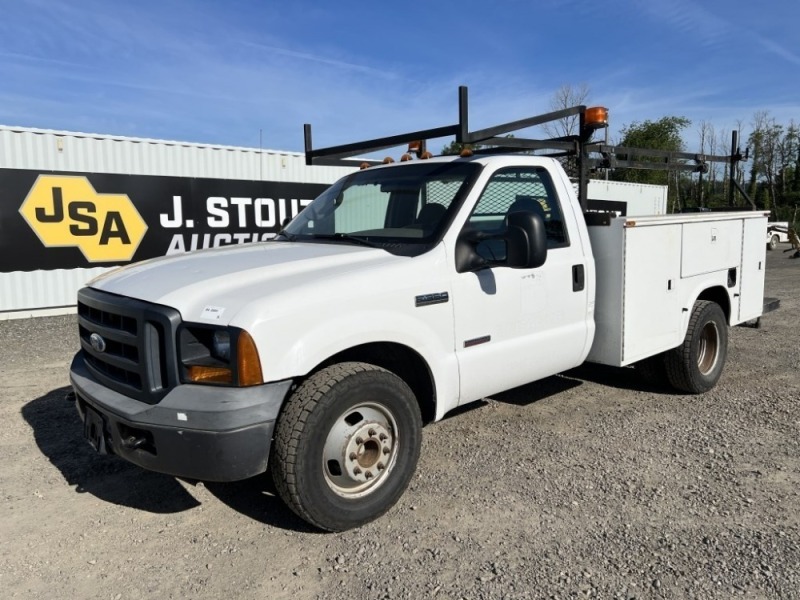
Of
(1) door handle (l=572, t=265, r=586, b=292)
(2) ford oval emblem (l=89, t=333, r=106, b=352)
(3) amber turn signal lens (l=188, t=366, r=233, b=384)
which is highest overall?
(1) door handle (l=572, t=265, r=586, b=292)

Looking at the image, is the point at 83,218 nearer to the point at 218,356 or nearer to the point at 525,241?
the point at 218,356

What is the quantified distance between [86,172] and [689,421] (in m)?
10.9

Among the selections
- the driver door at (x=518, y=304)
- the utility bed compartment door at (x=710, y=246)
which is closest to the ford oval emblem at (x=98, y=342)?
the driver door at (x=518, y=304)

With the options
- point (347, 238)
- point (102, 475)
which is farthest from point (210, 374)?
point (102, 475)

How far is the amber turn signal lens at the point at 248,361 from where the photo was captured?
275 cm

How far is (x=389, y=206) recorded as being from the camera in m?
4.33

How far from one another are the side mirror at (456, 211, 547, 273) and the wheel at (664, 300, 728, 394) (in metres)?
2.41

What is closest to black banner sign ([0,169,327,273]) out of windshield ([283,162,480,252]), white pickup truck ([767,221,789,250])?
windshield ([283,162,480,252])

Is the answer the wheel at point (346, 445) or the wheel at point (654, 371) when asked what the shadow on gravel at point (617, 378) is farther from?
the wheel at point (346, 445)

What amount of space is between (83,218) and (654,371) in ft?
34.1

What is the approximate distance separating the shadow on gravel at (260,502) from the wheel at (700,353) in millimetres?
3537

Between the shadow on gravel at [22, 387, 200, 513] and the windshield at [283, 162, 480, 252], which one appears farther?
the windshield at [283, 162, 480, 252]

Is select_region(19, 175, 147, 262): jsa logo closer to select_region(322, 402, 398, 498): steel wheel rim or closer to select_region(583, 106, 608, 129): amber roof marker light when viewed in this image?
select_region(583, 106, 608, 129): amber roof marker light

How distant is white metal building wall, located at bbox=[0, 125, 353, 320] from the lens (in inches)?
430
